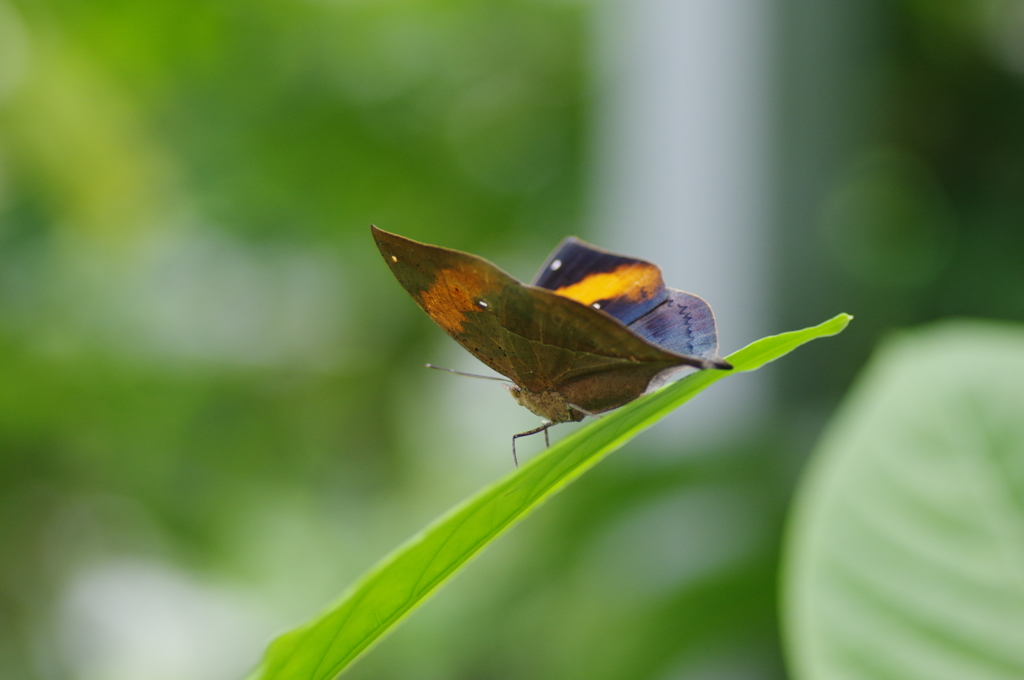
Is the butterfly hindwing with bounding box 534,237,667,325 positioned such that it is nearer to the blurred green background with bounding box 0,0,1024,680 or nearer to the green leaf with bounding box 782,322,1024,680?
the green leaf with bounding box 782,322,1024,680

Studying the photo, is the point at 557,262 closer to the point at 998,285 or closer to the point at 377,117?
the point at 998,285

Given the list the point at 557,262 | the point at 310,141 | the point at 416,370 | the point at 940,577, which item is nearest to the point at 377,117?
the point at 310,141

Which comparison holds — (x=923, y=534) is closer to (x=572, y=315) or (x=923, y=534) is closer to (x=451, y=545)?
(x=572, y=315)

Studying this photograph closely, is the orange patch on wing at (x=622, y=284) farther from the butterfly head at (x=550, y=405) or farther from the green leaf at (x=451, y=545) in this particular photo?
the green leaf at (x=451, y=545)

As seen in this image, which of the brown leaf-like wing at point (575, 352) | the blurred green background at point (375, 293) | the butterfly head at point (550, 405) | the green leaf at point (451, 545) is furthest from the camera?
the blurred green background at point (375, 293)

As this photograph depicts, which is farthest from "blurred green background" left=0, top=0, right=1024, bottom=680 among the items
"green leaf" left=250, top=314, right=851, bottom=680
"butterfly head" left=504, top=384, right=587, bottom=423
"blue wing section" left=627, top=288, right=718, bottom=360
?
"green leaf" left=250, top=314, right=851, bottom=680

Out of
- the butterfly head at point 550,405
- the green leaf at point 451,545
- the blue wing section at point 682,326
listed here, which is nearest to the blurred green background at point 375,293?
the butterfly head at point 550,405
